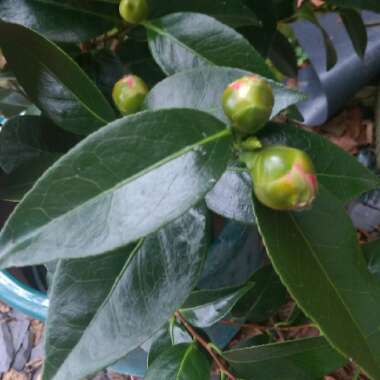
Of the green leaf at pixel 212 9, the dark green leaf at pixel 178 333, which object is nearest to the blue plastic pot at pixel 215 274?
the dark green leaf at pixel 178 333

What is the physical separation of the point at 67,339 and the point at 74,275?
0.06m

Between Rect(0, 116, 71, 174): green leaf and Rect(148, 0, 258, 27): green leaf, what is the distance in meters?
0.21

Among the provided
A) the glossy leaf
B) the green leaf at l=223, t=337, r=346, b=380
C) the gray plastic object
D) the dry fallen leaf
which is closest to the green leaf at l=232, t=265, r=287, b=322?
the glossy leaf

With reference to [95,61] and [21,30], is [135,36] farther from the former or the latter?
[21,30]

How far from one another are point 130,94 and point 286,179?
0.23 meters

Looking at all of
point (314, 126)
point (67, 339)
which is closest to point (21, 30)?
point (67, 339)

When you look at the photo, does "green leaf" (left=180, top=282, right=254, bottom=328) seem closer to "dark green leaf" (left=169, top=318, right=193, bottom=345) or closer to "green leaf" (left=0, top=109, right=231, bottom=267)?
"dark green leaf" (left=169, top=318, right=193, bottom=345)

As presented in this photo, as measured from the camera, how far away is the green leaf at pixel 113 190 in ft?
1.20

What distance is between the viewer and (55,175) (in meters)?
0.38

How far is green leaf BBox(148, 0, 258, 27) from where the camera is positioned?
637 mm

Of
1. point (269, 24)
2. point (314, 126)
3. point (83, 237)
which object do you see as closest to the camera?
point (83, 237)

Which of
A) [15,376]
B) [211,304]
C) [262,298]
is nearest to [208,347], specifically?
[211,304]

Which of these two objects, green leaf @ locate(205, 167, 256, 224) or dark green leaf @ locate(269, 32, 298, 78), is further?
dark green leaf @ locate(269, 32, 298, 78)

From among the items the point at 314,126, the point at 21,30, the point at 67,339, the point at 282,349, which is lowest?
the point at 314,126
